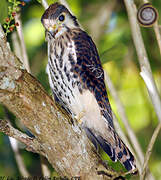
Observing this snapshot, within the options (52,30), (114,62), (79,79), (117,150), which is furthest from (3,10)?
(114,62)

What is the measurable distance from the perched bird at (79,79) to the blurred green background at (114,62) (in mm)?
1172

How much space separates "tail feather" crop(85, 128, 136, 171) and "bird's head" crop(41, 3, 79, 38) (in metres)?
0.95

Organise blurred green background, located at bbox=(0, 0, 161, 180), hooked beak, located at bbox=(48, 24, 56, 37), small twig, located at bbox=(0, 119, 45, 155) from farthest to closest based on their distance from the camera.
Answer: blurred green background, located at bbox=(0, 0, 161, 180) < hooked beak, located at bbox=(48, 24, 56, 37) < small twig, located at bbox=(0, 119, 45, 155)

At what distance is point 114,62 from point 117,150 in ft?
5.67

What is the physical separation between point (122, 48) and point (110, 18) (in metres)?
1.70

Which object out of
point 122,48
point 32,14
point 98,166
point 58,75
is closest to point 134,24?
point 122,48

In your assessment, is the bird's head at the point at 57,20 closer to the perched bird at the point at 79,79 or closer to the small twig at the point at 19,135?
the perched bird at the point at 79,79

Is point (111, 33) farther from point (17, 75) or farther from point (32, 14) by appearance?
point (17, 75)

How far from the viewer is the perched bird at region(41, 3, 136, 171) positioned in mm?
3121

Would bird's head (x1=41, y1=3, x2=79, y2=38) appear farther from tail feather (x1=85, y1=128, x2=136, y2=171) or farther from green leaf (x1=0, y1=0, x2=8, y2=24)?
tail feather (x1=85, y1=128, x2=136, y2=171)

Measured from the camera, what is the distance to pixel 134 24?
3166mm

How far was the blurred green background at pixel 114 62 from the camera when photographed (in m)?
4.54

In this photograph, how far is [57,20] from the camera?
10.8 ft

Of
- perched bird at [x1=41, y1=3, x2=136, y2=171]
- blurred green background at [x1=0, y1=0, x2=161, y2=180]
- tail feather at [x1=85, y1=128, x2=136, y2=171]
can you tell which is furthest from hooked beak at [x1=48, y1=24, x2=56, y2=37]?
blurred green background at [x1=0, y1=0, x2=161, y2=180]
